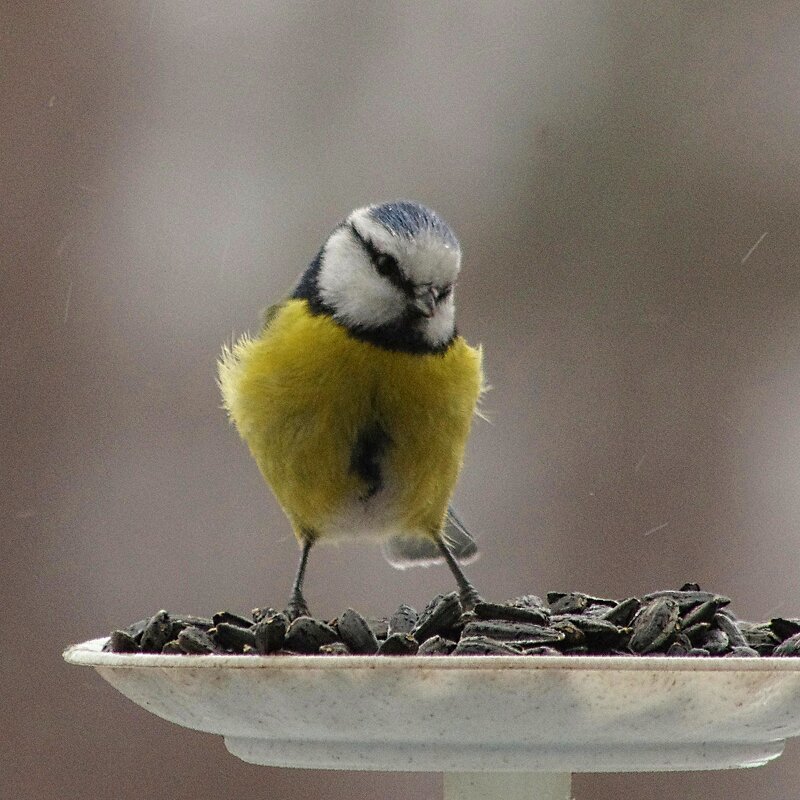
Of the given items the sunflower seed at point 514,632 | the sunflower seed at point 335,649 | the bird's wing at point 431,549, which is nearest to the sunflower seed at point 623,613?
the sunflower seed at point 514,632

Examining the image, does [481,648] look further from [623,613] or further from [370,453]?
[370,453]

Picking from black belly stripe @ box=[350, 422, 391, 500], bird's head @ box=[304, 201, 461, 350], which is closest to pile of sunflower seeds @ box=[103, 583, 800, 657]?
black belly stripe @ box=[350, 422, 391, 500]

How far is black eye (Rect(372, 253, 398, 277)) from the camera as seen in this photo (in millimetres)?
1628

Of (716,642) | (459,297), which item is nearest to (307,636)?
(716,642)

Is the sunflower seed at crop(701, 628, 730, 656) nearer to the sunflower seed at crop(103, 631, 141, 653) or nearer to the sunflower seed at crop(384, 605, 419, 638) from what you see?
the sunflower seed at crop(384, 605, 419, 638)

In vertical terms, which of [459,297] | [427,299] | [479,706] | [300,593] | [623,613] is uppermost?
[459,297]

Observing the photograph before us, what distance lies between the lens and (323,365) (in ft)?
5.56

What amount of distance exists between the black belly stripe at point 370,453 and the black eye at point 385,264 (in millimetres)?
A: 196

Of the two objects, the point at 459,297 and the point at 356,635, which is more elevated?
the point at 459,297

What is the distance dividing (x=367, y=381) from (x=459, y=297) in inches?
50.1

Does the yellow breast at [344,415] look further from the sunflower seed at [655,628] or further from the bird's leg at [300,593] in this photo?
the sunflower seed at [655,628]

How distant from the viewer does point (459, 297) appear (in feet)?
→ 9.61

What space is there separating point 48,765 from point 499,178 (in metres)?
1.66

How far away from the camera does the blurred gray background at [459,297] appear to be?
2.82 m
